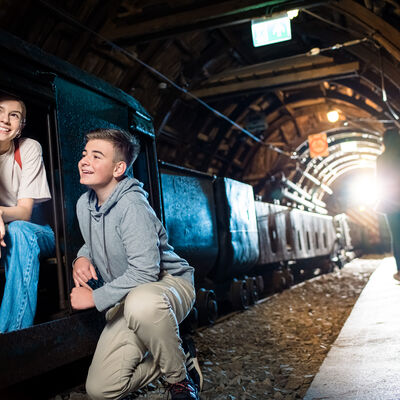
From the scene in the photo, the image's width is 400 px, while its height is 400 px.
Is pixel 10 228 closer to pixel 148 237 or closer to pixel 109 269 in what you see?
pixel 109 269

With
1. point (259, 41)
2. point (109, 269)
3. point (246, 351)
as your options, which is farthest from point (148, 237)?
point (259, 41)

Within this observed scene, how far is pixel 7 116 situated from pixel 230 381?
2.72 m

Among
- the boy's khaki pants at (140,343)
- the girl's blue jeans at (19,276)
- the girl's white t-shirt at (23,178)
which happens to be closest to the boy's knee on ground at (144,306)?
the boy's khaki pants at (140,343)

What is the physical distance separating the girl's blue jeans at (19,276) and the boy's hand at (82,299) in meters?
0.66

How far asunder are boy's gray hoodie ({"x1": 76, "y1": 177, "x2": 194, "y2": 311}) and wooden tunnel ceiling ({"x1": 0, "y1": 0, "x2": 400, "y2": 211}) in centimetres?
617

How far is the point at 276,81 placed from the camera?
13.9m

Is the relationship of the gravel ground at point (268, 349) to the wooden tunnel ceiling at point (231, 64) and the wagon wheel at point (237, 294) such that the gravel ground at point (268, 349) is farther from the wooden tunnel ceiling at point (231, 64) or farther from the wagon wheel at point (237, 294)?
the wooden tunnel ceiling at point (231, 64)

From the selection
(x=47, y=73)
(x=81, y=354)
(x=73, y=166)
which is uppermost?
(x=47, y=73)

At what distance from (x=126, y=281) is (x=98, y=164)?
0.66 meters

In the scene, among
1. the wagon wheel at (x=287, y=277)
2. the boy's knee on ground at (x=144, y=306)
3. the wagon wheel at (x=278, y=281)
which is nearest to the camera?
the boy's knee on ground at (x=144, y=306)

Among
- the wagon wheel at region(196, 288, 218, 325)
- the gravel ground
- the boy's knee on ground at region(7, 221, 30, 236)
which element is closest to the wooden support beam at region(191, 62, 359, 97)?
the gravel ground

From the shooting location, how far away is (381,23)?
8.81 m

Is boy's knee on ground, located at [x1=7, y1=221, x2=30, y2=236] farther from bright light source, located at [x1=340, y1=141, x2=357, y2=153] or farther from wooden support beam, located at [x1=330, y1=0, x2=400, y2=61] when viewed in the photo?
bright light source, located at [x1=340, y1=141, x2=357, y2=153]

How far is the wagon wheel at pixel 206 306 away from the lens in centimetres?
662
